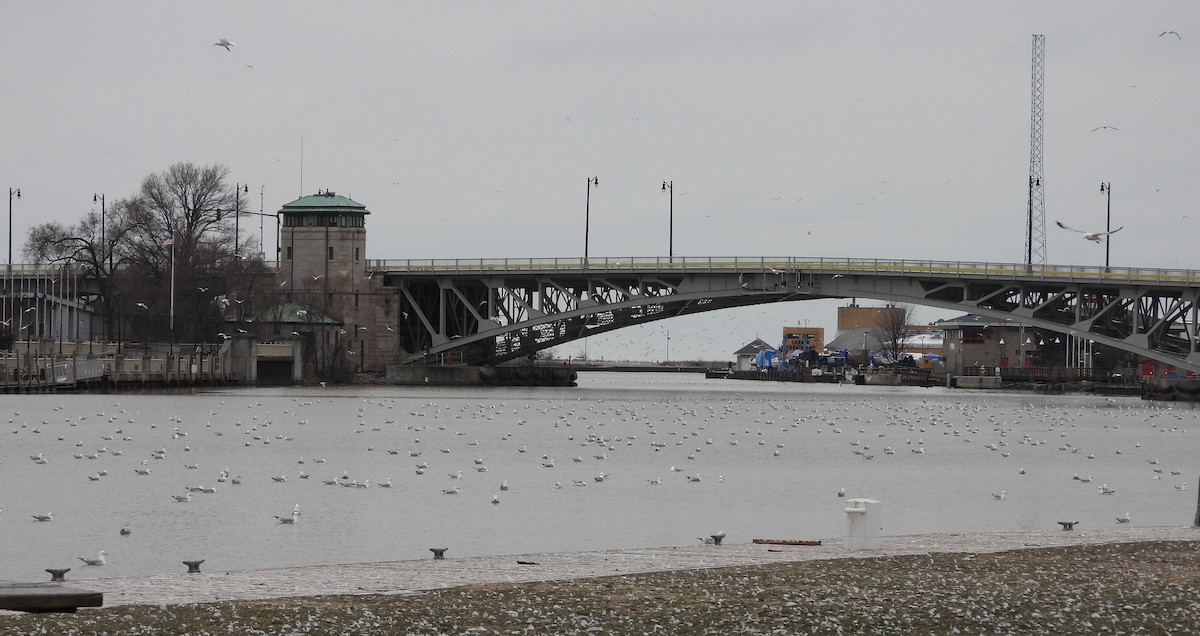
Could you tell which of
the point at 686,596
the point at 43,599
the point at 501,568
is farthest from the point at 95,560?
the point at 686,596

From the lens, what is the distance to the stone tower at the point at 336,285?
11838 cm

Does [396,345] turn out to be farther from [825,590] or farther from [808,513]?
[825,590]

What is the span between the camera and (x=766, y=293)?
343ft

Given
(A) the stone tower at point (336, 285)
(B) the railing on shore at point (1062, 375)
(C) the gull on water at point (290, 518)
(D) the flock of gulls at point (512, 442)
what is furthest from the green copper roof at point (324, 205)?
(C) the gull on water at point (290, 518)

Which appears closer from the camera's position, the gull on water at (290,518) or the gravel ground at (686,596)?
the gravel ground at (686,596)

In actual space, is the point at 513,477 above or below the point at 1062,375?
above

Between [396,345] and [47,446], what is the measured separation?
237 ft

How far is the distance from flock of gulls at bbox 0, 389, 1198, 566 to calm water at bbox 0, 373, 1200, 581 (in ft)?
0.61

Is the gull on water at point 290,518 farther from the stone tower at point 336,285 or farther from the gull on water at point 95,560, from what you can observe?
the stone tower at point 336,285

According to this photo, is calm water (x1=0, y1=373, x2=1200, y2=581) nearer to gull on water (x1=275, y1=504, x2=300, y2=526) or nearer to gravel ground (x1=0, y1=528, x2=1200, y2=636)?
gull on water (x1=275, y1=504, x2=300, y2=526)

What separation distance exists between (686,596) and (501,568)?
11.7 ft

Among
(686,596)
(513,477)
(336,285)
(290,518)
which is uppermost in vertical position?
(336,285)

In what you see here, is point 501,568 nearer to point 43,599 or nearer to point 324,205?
point 43,599

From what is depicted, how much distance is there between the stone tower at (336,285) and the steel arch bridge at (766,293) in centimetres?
178
